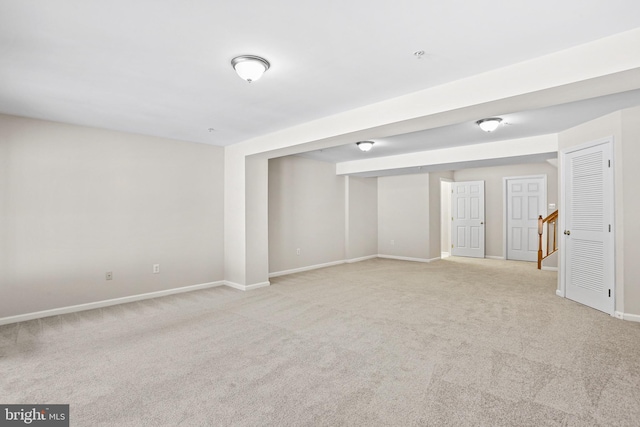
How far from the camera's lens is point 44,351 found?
9.51 feet

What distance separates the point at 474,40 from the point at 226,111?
2.53 metres

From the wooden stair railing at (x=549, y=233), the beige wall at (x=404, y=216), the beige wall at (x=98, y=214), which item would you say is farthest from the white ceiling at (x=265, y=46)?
the wooden stair railing at (x=549, y=233)

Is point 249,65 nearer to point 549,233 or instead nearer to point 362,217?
point 362,217

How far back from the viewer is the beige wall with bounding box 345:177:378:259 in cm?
781

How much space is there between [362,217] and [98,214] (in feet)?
18.1

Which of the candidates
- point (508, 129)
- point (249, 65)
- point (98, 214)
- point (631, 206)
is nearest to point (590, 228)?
point (631, 206)

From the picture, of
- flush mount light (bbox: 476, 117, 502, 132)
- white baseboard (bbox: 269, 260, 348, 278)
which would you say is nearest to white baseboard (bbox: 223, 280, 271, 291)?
white baseboard (bbox: 269, 260, 348, 278)

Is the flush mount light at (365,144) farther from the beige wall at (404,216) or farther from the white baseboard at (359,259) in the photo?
the white baseboard at (359,259)

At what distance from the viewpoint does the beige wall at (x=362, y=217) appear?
25.6 ft

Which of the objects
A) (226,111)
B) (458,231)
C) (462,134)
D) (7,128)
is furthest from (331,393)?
(458,231)

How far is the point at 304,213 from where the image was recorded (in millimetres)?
6727

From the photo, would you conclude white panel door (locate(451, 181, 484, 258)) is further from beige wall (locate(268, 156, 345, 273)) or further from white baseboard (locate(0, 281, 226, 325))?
white baseboard (locate(0, 281, 226, 325))

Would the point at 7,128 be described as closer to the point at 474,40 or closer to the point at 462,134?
the point at 474,40

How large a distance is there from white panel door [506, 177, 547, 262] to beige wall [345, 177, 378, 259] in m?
3.25
